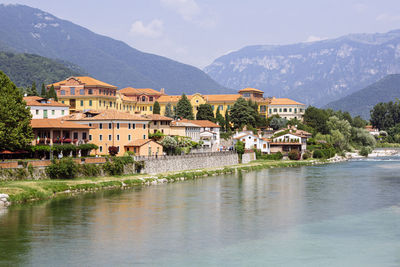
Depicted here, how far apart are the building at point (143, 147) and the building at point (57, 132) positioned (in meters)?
5.69

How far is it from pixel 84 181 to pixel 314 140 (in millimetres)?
→ 68179

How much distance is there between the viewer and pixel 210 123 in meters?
101

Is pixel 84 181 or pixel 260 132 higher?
pixel 260 132

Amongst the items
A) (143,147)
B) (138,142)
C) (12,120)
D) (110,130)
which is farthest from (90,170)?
(138,142)

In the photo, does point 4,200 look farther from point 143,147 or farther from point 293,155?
point 293,155

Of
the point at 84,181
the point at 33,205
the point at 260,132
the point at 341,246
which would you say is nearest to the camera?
the point at 341,246

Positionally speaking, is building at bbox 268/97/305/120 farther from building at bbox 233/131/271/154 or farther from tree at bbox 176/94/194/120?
building at bbox 233/131/271/154

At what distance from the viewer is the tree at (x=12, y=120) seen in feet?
164

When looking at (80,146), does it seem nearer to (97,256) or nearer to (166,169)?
(166,169)

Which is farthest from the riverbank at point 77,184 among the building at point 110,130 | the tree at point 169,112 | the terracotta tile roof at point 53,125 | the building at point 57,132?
the tree at point 169,112

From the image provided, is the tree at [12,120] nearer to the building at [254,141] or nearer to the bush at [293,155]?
the building at [254,141]

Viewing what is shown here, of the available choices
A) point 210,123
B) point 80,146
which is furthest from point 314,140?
point 80,146

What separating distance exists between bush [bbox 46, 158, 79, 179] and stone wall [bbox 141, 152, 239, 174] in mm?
11107

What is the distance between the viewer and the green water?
2789 cm
